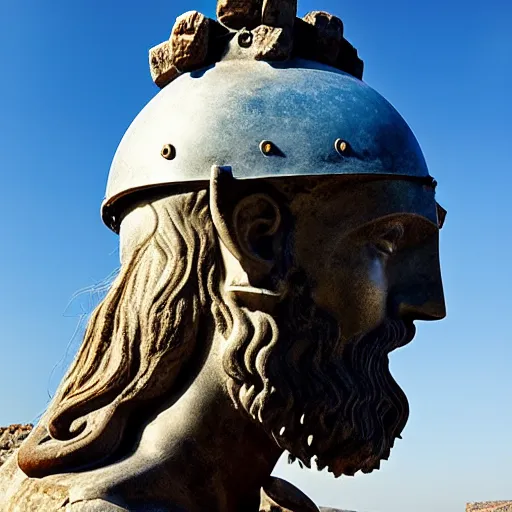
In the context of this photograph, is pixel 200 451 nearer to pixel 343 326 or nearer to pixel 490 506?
pixel 343 326

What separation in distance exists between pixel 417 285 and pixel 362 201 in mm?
542

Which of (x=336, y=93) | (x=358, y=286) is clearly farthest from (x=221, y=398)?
(x=336, y=93)

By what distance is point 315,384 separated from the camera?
469cm

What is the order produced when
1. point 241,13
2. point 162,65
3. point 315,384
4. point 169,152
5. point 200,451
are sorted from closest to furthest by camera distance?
point 200,451
point 315,384
point 169,152
point 241,13
point 162,65

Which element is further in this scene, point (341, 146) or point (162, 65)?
point (162, 65)

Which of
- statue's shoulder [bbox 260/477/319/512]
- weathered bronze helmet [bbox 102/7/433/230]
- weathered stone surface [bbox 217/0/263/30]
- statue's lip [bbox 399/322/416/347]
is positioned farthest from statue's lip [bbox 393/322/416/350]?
weathered stone surface [bbox 217/0/263/30]

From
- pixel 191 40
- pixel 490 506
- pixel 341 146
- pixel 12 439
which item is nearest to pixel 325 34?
pixel 191 40

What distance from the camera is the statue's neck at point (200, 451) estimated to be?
4.43 metres

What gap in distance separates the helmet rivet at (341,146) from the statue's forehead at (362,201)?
0.43 ft

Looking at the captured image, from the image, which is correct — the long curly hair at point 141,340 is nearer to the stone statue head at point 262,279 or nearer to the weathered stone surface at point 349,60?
the stone statue head at point 262,279

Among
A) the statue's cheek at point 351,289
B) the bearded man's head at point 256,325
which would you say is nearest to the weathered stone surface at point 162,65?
the bearded man's head at point 256,325

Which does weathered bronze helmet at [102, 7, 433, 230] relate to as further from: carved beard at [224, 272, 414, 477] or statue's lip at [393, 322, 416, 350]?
statue's lip at [393, 322, 416, 350]

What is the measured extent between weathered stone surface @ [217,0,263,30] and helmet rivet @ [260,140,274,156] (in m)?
0.83

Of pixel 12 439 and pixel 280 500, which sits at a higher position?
pixel 12 439
